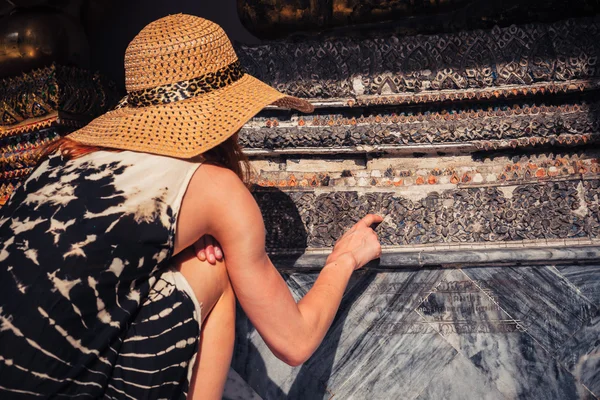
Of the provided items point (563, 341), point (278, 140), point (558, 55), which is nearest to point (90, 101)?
point (278, 140)

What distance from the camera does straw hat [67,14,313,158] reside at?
3.58 feet

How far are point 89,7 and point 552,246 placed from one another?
1939mm

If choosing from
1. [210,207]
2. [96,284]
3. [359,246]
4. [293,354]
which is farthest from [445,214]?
[96,284]

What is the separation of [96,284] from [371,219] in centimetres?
81

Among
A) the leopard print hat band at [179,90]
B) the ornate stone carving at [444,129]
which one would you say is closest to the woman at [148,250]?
the leopard print hat band at [179,90]

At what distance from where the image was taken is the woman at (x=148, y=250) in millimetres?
999

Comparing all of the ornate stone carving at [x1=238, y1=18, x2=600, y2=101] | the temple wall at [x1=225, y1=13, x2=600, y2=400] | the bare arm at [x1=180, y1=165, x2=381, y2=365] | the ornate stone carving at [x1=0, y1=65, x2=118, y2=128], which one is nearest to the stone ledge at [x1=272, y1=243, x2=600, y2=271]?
the temple wall at [x1=225, y1=13, x2=600, y2=400]

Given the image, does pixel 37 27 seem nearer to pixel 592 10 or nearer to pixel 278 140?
pixel 278 140

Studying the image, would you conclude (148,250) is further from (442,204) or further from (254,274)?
(442,204)

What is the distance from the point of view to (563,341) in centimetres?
143

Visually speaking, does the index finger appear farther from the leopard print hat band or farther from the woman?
the leopard print hat band

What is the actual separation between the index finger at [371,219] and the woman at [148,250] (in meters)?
0.42

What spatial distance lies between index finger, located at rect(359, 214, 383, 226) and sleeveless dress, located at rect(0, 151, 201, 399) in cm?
62

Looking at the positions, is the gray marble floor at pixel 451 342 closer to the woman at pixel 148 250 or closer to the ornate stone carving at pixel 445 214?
the ornate stone carving at pixel 445 214
